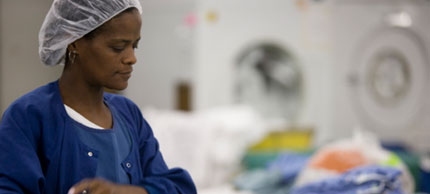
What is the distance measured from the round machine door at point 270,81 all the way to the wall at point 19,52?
7.08 ft

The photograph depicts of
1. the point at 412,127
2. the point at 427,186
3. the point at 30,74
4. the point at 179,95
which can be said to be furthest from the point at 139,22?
the point at 179,95

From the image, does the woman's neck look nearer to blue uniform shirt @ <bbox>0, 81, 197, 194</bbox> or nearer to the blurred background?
blue uniform shirt @ <bbox>0, 81, 197, 194</bbox>

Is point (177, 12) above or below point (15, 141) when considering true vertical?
above

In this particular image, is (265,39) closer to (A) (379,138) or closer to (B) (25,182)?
(A) (379,138)

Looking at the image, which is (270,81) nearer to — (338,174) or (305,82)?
(305,82)

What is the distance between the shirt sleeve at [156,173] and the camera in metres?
1.00

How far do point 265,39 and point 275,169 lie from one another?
1.84 meters

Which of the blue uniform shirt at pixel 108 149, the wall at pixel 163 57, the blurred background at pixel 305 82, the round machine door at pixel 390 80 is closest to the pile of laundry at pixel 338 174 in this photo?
the blurred background at pixel 305 82

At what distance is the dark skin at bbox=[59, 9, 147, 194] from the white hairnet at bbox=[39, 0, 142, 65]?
0.05 ft

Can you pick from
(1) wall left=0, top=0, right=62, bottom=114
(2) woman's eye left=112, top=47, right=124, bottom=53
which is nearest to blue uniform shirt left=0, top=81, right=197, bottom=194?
(2) woman's eye left=112, top=47, right=124, bottom=53

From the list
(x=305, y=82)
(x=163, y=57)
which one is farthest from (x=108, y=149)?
(x=163, y=57)

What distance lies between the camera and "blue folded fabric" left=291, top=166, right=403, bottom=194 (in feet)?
6.97

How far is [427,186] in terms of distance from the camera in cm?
355

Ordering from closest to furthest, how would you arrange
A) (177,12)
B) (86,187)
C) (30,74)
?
(86,187)
(30,74)
(177,12)
